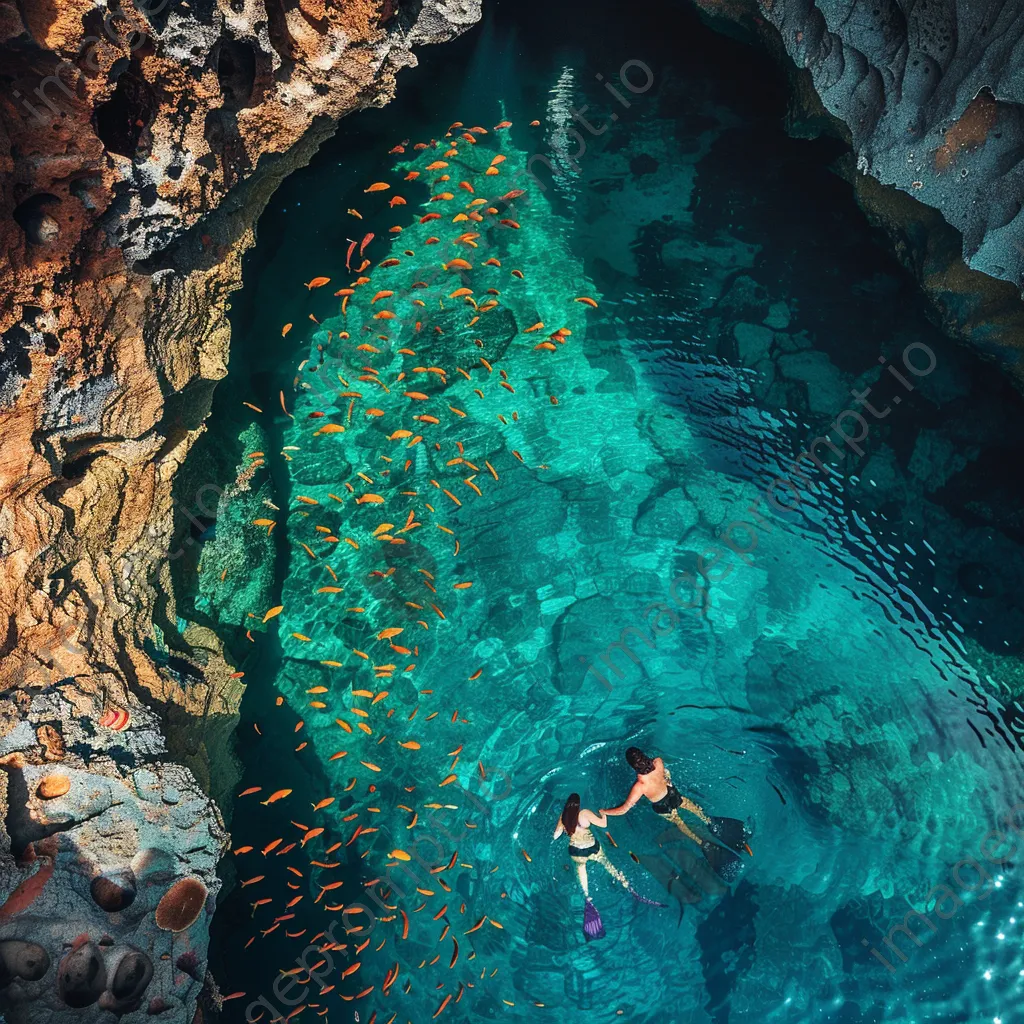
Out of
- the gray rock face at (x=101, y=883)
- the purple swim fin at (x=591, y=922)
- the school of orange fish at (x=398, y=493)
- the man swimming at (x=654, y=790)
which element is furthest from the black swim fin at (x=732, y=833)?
the gray rock face at (x=101, y=883)

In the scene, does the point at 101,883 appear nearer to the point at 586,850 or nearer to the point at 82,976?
the point at 82,976

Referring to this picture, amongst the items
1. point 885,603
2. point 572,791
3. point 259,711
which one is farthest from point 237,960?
Result: point 885,603

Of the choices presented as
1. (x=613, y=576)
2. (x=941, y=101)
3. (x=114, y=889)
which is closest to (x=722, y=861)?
(x=613, y=576)

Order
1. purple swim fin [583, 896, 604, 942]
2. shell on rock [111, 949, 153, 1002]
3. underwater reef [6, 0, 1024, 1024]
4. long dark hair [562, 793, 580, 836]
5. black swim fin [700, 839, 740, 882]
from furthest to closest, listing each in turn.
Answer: black swim fin [700, 839, 740, 882]
purple swim fin [583, 896, 604, 942]
long dark hair [562, 793, 580, 836]
shell on rock [111, 949, 153, 1002]
underwater reef [6, 0, 1024, 1024]

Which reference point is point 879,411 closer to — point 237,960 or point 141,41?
point 141,41

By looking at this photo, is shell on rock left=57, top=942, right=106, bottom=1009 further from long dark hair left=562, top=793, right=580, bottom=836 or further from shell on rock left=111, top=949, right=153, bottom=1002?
long dark hair left=562, top=793, right=580, bottom=836

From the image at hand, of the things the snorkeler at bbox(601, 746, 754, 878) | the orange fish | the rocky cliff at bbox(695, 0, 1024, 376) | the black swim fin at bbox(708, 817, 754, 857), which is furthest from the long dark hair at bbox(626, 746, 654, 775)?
the rocky cliff at bbox(695, 0, 1024, 376)

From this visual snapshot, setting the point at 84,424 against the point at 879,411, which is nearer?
the point at 84,424
